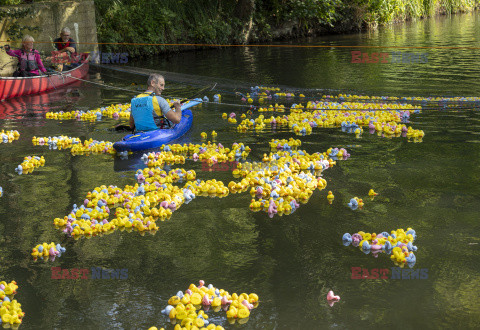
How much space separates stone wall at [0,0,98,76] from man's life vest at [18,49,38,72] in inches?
56.6

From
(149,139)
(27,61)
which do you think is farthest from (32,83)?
(149,139)

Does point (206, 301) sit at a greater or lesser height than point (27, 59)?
lesser

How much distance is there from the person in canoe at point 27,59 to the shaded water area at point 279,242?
5179 mm

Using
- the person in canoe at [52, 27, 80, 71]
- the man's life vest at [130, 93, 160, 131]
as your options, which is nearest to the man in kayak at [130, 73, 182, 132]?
the man's life vest at [130, 93, 160, 131]

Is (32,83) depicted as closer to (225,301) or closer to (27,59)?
(27,59)

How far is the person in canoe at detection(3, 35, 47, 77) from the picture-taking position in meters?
16.6

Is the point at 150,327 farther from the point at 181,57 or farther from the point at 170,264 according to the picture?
the point at 181,57

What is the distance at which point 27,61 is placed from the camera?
16.9m

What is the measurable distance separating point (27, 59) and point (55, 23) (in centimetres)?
486

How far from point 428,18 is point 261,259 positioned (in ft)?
138

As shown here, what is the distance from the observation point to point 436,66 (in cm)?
1998

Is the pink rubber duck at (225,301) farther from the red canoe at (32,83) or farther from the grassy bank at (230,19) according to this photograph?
the grassy bank at (230,19)

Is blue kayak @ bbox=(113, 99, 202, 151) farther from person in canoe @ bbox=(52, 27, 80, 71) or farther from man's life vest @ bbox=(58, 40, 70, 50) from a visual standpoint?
man's life vest @ bbox=(58, 40, 70, 50)

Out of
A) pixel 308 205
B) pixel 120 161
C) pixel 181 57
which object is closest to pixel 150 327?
pixel 308 205
